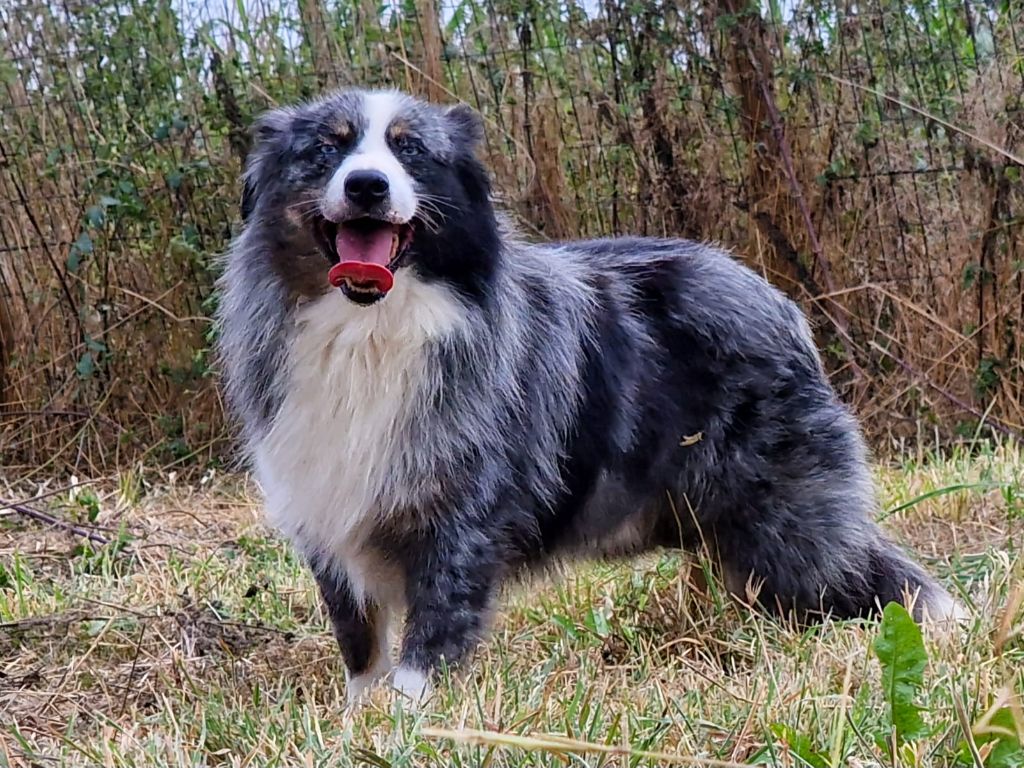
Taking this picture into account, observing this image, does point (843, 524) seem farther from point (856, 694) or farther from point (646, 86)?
point (646, 86)

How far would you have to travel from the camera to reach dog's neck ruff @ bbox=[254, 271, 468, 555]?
2.97 meters

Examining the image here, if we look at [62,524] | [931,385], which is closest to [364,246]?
[62,524]

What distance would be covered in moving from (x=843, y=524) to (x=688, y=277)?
2.76 feet

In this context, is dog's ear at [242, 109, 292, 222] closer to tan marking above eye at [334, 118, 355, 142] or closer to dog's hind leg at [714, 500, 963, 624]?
Result: tan marking above eye at [334, 118, 355, 142]

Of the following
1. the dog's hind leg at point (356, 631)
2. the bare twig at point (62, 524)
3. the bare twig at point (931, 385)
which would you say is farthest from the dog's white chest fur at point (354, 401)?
the bare twig at point (931, 385)

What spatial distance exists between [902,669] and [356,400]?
4.90 feet

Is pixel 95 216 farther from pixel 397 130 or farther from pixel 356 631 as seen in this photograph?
pixel 356 631

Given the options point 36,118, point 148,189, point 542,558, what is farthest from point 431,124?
point 36,118

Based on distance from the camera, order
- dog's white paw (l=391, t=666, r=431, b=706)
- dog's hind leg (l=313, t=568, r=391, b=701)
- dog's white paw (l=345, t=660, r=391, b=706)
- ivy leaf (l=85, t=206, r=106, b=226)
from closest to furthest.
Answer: dog's white paw (l=391, t=666, r=431, b=706), dog's white paw (l=345, t=660, r=391, b=706), dog's hind leg (l=313, t=568, r=391, b=701), ivy leaf (l=85, t=206, r=106, b=226)

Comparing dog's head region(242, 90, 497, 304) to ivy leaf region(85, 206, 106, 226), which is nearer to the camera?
dog's head region(242, 90, 497, 304)

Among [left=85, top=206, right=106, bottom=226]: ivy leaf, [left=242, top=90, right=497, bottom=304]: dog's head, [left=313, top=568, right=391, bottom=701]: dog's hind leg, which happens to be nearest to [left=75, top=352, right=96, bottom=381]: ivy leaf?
[left=85, top=206, right=106, bottom=226]: ivy leaf

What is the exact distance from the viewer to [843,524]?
3.55 metres

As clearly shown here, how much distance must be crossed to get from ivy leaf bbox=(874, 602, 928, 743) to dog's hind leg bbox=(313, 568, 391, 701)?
148 cm

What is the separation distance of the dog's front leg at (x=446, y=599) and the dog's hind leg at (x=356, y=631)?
0.83 feet
